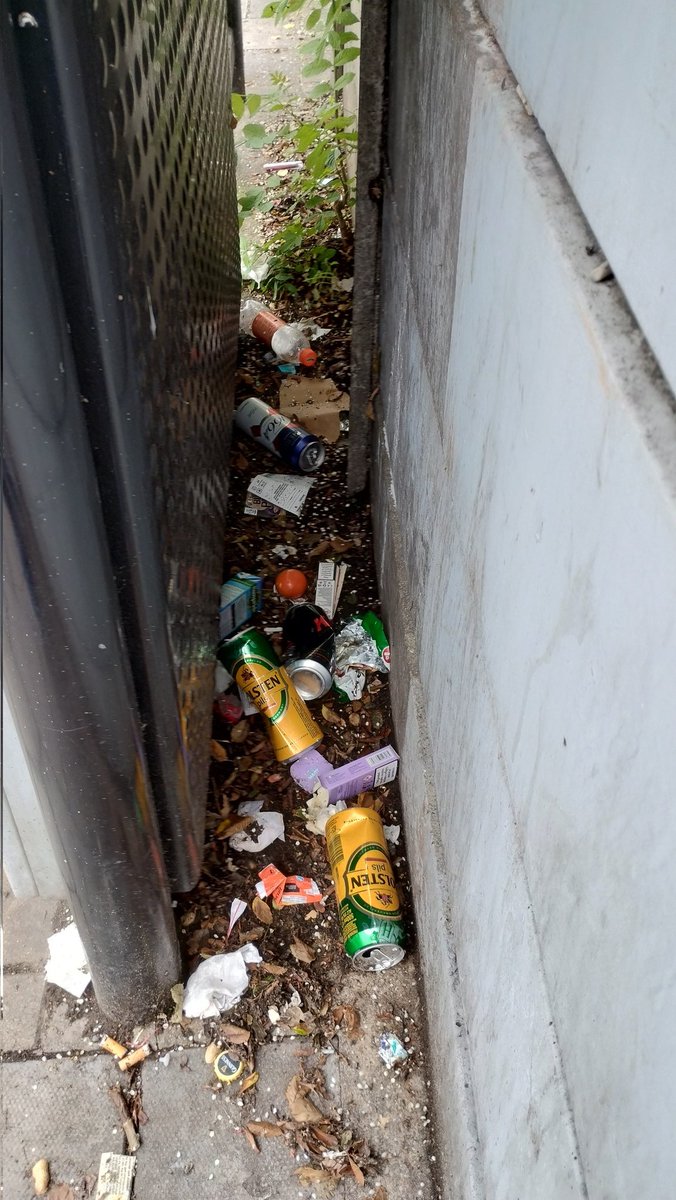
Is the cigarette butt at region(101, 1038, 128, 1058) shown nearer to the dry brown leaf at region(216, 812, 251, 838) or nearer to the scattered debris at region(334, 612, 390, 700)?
the dry brown leaf at region(216, 812, 251, 838)

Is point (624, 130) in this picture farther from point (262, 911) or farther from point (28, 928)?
point (28, 928)

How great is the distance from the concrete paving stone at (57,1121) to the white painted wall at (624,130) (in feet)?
7.07

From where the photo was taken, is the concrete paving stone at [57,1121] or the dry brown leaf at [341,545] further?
the dry brown leaf at [341,545]

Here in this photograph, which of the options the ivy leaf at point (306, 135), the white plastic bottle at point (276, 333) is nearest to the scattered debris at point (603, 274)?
the white plastic bottle at point (276, 333)

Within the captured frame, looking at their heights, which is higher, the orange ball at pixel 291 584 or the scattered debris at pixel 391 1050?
the orange ball at pixel 291 584

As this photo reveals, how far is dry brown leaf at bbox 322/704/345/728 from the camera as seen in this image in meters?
3.08

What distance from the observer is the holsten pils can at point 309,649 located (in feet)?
10.2

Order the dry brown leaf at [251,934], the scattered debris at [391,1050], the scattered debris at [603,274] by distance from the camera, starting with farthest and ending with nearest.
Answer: the dry brown leaf at [251,934]
the scattered debris at [391,1050]
the scattered debris at [603,274]

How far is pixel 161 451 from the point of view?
5.86ft

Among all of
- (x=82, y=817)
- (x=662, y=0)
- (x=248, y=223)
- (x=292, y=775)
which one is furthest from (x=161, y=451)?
(x=248, y=223)

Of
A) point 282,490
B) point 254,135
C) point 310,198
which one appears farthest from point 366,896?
point 310,198

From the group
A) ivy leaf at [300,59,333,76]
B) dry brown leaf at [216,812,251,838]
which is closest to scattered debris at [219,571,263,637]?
dry brown leaf at [216,812,251,838]

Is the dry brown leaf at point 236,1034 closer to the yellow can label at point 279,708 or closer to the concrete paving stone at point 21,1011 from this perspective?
the concrete paving stone at point 21,1011

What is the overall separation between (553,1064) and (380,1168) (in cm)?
123
